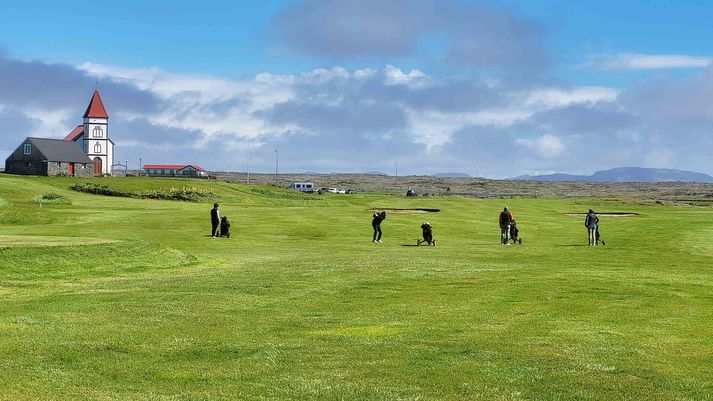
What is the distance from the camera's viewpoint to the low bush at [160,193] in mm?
98706

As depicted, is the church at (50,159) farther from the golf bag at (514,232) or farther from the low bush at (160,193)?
the golf bag at (514,232)

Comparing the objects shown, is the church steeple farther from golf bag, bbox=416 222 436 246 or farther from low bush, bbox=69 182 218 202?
golf bag, bbox=416 222 436 246

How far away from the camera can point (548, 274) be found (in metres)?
30.4

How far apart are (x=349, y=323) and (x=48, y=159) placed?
134 metres

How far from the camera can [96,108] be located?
176 meters

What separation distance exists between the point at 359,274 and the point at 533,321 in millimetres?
11301

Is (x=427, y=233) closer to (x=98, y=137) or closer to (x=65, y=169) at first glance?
(x=65, y=169)

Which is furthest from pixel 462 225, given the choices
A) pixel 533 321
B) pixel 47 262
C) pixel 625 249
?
pixel 533 321

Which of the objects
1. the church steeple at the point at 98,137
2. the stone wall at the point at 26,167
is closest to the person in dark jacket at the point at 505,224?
the stone wall at the point at 26,167

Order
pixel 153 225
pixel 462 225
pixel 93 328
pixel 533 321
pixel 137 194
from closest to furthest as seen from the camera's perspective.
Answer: pixel 93 328, pixel 533 321, pixel 153 225, pixel 462 225, pixel 137 194

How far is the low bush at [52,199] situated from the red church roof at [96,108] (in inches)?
3529

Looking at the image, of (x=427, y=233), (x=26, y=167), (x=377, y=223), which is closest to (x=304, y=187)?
(x=26, y=167)

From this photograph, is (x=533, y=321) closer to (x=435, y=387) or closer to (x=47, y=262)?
(x=435, y=387)

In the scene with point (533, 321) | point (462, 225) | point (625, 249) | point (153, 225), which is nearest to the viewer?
point (533, 321)
